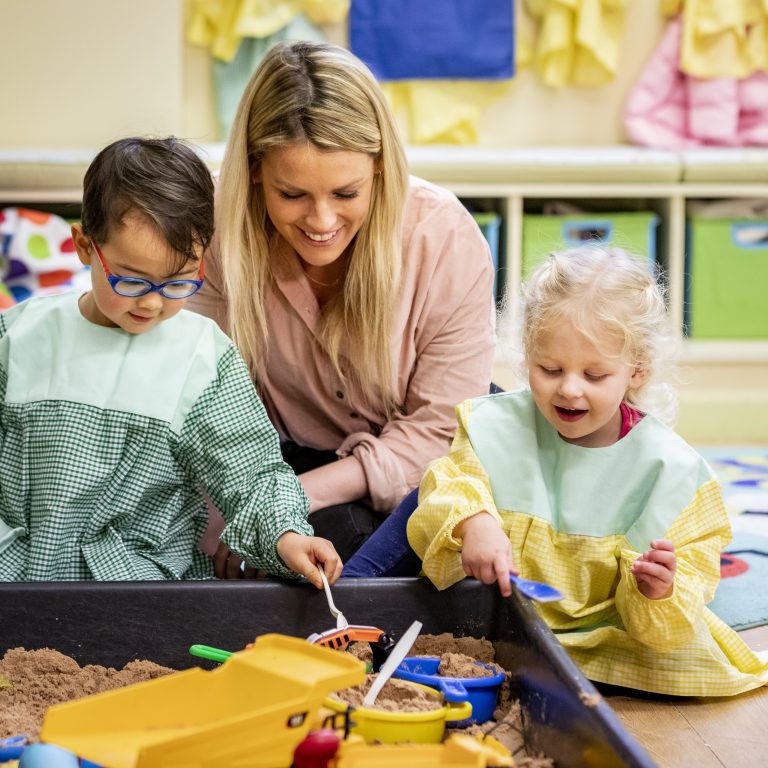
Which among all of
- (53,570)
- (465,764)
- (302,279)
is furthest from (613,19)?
(465,764)

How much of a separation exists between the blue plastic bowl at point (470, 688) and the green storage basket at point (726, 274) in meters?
2.06

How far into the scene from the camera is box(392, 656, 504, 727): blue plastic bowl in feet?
3.12

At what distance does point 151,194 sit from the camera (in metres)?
1.15

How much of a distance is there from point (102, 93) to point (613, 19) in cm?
136

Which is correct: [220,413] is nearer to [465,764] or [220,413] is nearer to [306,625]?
[306,625]

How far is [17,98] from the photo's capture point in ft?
9.45

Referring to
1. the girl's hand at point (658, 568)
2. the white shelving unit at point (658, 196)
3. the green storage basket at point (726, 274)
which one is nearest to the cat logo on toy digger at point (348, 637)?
the girl's hand at point (658, 568)

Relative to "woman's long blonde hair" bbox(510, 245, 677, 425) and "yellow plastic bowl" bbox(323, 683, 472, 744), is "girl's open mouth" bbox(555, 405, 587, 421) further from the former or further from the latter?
"yellow plastic bowl" bbox(323, 683, 472, 744)

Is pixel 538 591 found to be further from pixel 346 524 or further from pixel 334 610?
pixel 346 524

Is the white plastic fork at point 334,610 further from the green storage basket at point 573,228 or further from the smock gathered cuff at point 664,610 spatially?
the green storage basket at point 573,228

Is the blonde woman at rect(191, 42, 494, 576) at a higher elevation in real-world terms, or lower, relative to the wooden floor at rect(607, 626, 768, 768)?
Result: higher

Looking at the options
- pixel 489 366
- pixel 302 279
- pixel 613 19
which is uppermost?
pixel 613 19

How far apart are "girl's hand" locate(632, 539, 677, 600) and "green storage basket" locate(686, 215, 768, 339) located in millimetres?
1926

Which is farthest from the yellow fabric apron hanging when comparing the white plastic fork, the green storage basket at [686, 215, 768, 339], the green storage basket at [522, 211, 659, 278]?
the white plastic fork
